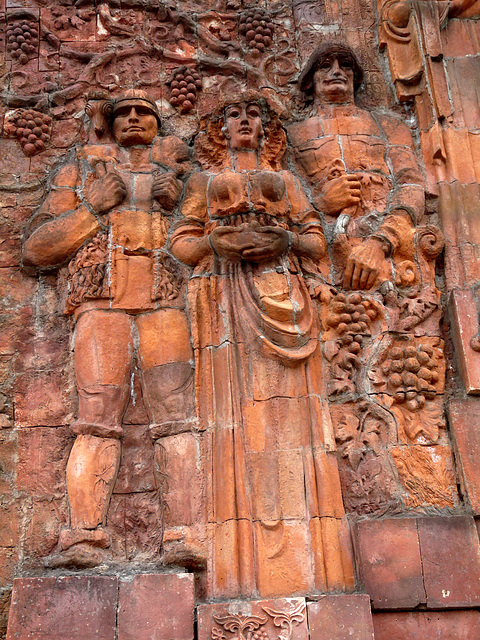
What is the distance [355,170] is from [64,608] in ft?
14.3

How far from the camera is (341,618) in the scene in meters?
5.65

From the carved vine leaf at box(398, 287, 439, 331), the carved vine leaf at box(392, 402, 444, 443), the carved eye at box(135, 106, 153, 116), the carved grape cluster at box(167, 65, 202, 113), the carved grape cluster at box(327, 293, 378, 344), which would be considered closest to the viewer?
the carved vine leaf at box(392, 402, 444, 443)

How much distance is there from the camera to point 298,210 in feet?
23.8

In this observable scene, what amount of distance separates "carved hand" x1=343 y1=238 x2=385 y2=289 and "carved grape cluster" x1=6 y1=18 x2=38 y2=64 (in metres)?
3.75

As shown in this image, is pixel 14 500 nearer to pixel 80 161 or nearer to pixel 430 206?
pixel 80 161

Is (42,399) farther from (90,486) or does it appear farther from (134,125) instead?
(134,125)

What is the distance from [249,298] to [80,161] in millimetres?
2103

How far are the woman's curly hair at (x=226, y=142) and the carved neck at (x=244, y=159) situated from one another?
0.07 metres

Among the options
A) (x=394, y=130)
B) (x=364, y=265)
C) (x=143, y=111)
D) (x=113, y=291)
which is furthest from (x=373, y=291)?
(x=143, y=111)

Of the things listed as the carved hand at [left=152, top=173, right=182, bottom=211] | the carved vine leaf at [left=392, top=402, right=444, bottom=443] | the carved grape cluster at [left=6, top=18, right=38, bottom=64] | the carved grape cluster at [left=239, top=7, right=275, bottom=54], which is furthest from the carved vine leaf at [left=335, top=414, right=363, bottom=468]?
the carved grape cluster at [left=6, top=18, right=38, bottom=64]

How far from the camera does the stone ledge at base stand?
5.63m

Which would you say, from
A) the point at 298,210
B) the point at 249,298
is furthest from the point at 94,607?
the point at 298,210

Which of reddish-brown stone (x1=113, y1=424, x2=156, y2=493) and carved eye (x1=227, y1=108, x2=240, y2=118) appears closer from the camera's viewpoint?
reddish-brown stone (x1=113, y1=424, x2=156, y2=493)

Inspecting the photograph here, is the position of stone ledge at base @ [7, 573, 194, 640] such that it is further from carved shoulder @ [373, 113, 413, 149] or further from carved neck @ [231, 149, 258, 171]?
carved shoulder @ [373, 113, 413, 149]
